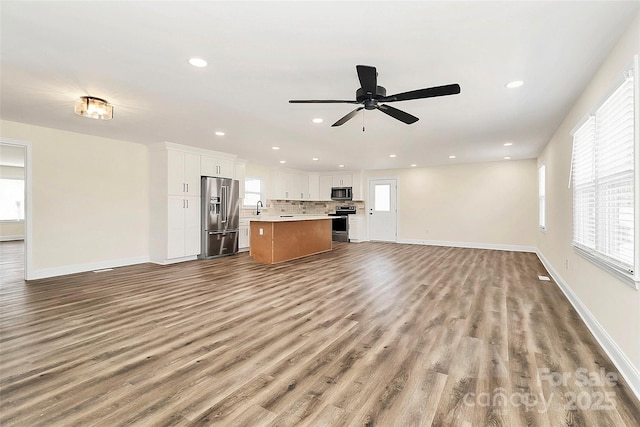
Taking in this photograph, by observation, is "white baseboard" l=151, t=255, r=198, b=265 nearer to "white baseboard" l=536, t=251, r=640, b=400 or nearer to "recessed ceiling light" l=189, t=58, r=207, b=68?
"recessed ceiling light" l=189, t=58, r=207, b=68

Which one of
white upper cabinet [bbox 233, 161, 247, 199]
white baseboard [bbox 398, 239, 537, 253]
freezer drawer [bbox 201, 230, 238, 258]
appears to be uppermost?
white upper cabinet [bbox 233, 161, 247, 199]

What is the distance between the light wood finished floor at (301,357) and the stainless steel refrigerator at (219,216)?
2.18 metres

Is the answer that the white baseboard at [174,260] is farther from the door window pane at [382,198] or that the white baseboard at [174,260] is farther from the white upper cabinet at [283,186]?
the door window pane at [382,198]

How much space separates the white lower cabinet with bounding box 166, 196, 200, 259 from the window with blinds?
6.29m

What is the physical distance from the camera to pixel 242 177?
7625mm

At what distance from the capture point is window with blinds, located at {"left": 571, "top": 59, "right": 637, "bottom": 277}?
204 cm

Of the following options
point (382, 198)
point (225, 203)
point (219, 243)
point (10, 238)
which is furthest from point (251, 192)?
point (10, 238)

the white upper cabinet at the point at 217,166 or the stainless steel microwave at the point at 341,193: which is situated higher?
the white upper cabinet at the point at 217,166

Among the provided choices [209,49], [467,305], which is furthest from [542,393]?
[209,49]

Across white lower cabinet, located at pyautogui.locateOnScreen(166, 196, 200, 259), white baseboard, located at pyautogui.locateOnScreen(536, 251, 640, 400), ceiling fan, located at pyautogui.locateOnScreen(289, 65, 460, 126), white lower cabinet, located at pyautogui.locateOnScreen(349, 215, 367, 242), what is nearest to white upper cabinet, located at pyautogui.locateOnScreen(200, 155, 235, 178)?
white lower cabinet, located at pyautogui.locateOnScreen(166, 196, 200, 259)

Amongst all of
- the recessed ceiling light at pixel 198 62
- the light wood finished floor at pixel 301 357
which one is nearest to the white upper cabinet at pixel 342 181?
the light wood finished floor at pixel 301 357

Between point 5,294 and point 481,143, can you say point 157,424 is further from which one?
point 481,143

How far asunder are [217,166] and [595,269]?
6.51 metres

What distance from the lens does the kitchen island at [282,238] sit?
5922mm
